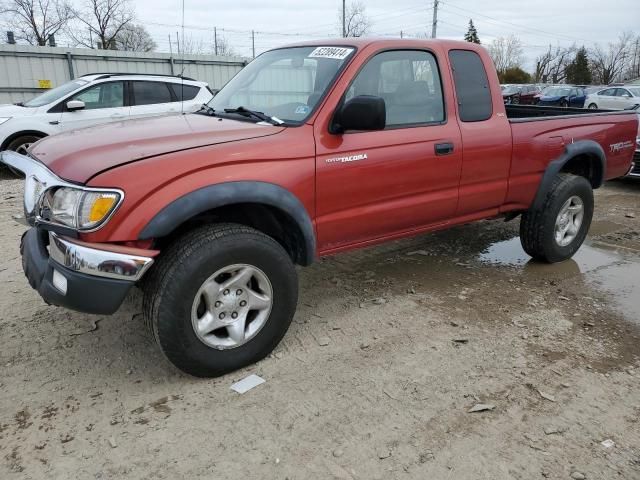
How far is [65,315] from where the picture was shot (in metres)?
3.73

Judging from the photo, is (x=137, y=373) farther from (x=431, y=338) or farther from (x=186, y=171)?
(x=431, y=338)

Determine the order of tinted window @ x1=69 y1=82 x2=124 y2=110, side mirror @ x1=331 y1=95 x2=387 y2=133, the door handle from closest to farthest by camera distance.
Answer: side mirror @ x1=331 y1=95 x2=387 y2=133, the door handle, tinted window @ x1=69 y1=82 x2=124 y2=110

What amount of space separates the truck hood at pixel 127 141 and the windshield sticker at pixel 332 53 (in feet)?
2.34

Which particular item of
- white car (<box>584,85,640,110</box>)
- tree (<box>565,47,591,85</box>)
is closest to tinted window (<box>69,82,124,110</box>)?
white car (<box>584,85,640,110</box>)

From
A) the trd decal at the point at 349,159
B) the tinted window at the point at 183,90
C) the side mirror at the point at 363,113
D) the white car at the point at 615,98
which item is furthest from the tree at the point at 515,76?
the side mirror at the point at 363,113

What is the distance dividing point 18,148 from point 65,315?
6.33 meters

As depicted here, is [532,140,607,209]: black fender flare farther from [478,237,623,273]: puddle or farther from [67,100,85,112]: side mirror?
[67,100,85,112]: side mirror

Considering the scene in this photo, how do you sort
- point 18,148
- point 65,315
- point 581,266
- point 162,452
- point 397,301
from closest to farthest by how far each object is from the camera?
point 162,452, point 65,315, point 397,301, point 581,266, point 18,148

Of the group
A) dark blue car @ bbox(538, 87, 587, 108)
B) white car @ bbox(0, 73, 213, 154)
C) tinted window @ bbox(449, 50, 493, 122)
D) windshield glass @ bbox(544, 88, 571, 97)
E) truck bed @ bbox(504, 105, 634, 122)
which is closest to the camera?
tinted window @ bbox(449, 50, 493, 122)

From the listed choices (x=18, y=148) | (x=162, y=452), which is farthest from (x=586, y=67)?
(x=162, y=452)

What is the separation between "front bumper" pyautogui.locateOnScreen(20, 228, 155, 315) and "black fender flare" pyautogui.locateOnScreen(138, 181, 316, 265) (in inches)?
6.4

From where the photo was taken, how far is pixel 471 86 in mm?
3994

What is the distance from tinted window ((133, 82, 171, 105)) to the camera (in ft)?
31.2

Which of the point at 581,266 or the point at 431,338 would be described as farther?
the point at 581,266
